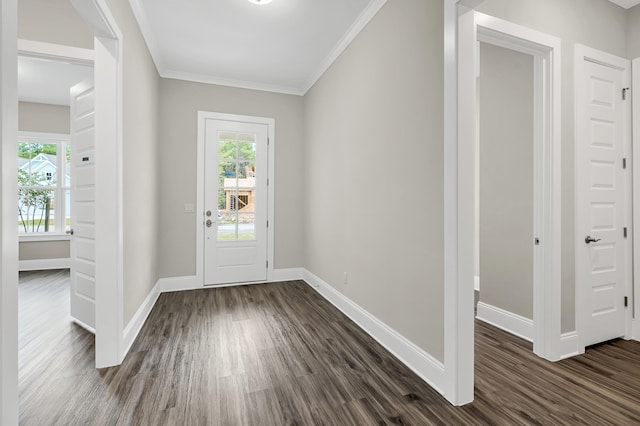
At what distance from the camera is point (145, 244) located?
3.16 m

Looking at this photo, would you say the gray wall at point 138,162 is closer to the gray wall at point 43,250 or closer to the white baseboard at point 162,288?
Result: the white baseboard at point 162,288

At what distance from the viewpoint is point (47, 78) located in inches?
168

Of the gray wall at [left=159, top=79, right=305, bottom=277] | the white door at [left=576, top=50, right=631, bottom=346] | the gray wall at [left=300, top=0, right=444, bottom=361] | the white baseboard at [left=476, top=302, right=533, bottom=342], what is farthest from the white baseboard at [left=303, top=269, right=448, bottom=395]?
the gray wall at [left=159, top=79, right=305, bottom=277]

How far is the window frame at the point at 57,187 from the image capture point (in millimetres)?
5238

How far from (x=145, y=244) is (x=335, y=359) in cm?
226

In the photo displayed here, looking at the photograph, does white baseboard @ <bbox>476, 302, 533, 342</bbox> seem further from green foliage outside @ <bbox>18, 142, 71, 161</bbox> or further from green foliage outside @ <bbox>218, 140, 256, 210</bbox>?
green foliage outside @ <bbox>18, 142, 71, 161</bbox>

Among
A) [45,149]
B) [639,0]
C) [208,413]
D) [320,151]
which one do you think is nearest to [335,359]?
[208,413]

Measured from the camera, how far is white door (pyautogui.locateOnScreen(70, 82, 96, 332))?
2631 millimetres

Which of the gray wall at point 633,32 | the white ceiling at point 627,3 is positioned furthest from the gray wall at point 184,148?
the gray wall at point 633,32

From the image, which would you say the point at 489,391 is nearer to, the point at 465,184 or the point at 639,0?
the point at 465,184

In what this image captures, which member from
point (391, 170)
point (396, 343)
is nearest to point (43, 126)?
point (391, 170)

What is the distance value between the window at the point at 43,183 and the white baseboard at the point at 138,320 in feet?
11.2

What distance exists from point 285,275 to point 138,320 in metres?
2.13

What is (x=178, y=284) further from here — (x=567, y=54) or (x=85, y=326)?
(x=567, y=54)
